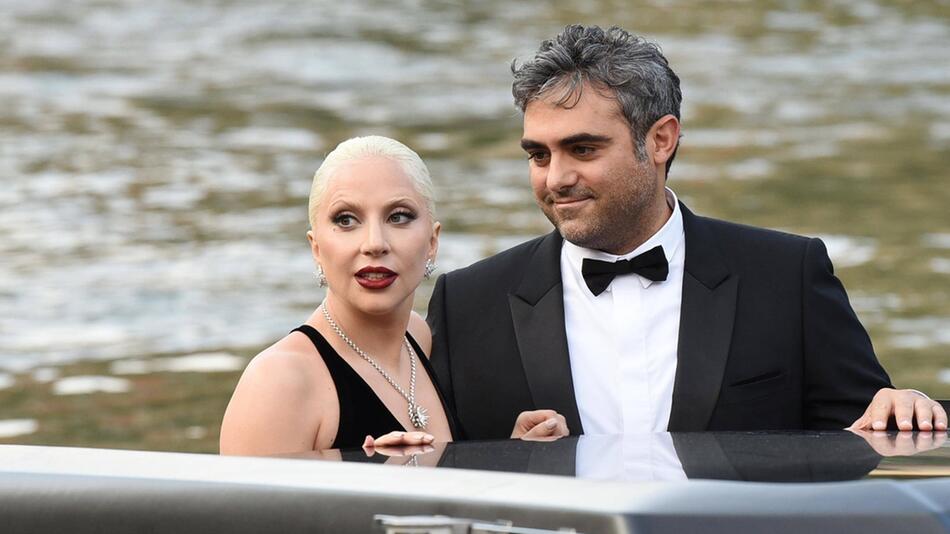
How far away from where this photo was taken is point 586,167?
4.16 metres

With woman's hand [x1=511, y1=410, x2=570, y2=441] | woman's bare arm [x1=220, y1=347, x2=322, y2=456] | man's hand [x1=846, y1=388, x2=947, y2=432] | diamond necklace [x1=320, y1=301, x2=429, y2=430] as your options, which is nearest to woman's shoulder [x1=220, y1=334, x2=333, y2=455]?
woman's bare arm [x1=220, y1=347, x2=322, y2=456]

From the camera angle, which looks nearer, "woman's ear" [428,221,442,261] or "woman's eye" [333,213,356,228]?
"woman's eye" [333,213,356,228]

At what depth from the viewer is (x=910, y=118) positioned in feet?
71.1

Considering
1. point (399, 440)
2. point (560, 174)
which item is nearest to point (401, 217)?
point (399, 440)

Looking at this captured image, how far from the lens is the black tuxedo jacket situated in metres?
→ 4.19

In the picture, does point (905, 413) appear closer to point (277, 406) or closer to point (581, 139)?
point (581, 139)

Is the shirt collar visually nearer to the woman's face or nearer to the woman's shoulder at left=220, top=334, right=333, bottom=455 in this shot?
the woman's face

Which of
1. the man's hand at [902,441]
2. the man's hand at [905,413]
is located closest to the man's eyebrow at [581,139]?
the man's hand at [905,413]

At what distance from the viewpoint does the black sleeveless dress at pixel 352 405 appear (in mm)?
3348

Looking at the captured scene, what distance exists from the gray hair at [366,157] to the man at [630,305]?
713 millimetres

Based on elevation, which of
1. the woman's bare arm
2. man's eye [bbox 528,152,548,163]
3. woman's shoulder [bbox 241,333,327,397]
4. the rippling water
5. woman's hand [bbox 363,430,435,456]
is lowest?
woman's hand [bbox 363,430,435,456]

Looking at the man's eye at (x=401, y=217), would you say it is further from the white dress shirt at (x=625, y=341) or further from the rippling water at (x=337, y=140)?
the rippling water at (x=337, y=140)

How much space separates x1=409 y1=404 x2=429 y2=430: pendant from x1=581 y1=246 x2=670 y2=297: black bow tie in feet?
2.90

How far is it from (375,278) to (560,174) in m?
0.85
